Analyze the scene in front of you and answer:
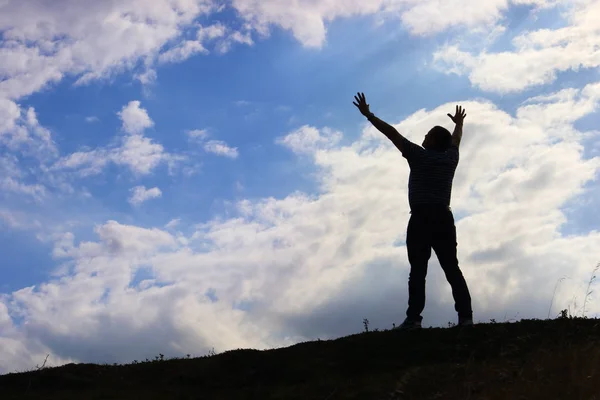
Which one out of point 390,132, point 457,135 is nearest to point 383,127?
point 390,132

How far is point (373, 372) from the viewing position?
8445 millimetres

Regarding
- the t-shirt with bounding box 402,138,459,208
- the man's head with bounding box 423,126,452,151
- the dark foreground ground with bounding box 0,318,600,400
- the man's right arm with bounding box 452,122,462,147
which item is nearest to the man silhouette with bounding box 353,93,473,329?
the t-shirt with bounding box 402,138,459,208

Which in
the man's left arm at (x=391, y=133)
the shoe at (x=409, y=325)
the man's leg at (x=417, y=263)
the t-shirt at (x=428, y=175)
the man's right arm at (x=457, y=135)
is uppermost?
the man's right arm at (x=457, y=135)

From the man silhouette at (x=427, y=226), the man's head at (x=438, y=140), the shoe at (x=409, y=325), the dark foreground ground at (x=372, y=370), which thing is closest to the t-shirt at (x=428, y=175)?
the man silhouette at (x=427, y=226)

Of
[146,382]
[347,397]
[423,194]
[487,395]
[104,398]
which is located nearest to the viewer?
[487,395]

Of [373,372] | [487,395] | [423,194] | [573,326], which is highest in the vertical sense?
[423,194]

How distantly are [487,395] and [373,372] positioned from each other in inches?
100

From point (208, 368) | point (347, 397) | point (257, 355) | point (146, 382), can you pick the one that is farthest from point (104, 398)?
point (347, 397)

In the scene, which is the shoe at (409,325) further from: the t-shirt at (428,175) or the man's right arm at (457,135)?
the man's right arm at (457,135)

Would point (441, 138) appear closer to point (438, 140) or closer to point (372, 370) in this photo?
point (438, 140)

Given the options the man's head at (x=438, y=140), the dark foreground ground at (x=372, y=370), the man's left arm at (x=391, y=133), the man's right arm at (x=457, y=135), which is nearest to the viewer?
the dark foreground ground at (x=372, y=370)

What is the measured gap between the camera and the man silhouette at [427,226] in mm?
9914

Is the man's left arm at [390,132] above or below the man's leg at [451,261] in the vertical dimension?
above

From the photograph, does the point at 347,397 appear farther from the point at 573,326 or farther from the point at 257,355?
the point at 573,326
